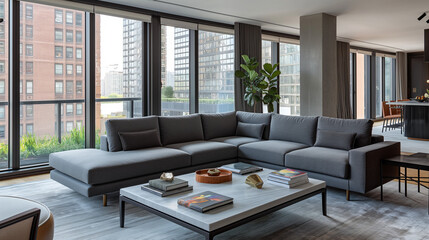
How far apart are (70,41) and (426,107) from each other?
7.22 m

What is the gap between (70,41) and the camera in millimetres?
5355

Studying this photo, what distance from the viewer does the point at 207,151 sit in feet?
14.2

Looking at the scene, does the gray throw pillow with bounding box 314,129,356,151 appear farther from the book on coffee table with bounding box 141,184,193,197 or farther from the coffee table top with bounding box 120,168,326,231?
the book on coffee table with bounding box 141,184,193,197

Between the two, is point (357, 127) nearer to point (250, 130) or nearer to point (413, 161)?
point (413, 161)

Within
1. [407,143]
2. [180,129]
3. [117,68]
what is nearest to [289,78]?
[407,143]

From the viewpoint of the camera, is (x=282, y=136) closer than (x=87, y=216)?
No

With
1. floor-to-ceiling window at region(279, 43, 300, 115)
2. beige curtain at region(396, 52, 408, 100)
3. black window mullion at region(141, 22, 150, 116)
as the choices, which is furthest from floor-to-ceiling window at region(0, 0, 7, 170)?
beige curtain at region(396, 52, 408, 100)

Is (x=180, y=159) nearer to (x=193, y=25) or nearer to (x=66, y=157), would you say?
(x=66, y=157)

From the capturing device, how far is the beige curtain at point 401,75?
13086 mm

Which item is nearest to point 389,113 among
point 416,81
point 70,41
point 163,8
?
point 416,81

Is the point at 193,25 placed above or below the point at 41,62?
above

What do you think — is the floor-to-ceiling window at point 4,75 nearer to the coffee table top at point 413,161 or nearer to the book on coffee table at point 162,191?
the book on coffee table at point 162,191

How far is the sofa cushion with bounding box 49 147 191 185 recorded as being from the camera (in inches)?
133

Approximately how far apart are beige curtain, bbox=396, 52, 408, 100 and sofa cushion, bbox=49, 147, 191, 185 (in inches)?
460
